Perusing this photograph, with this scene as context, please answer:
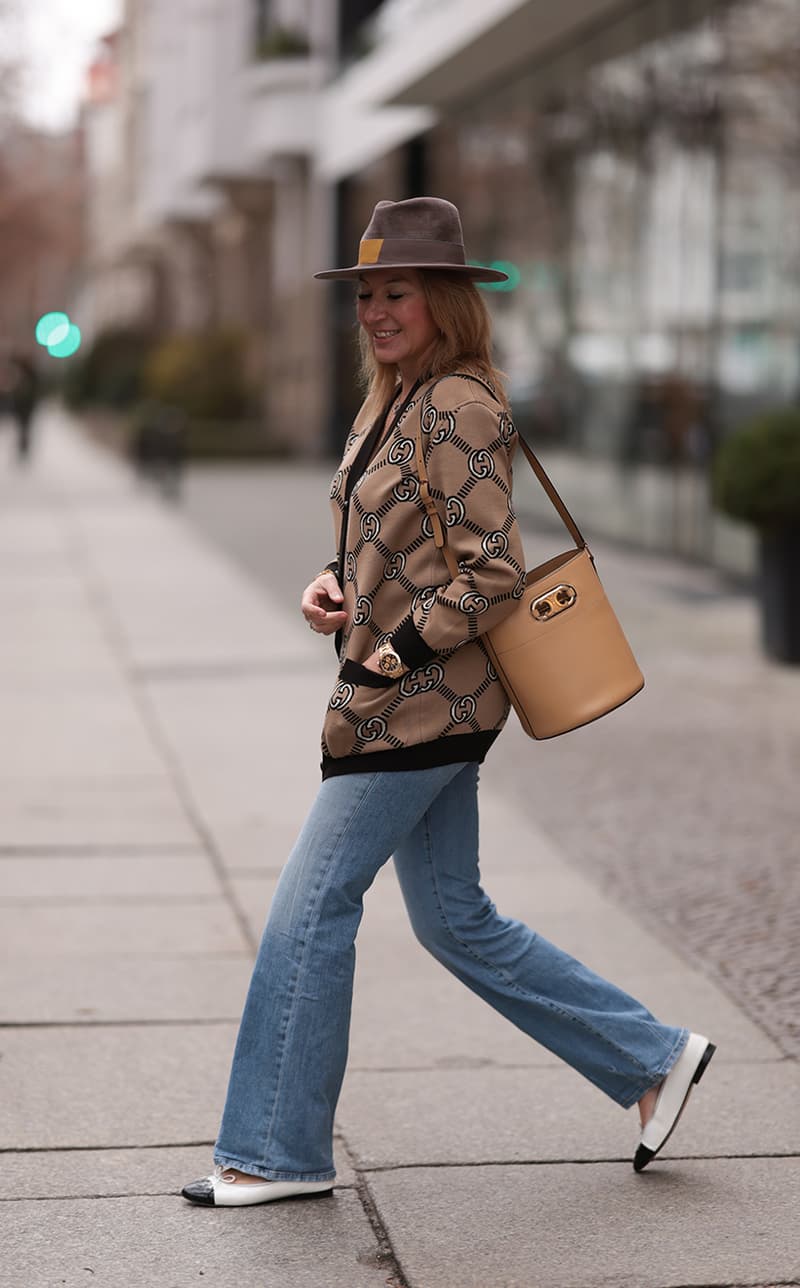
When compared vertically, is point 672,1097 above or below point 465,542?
below

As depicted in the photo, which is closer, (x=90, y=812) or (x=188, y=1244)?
(x=188, y=1244)

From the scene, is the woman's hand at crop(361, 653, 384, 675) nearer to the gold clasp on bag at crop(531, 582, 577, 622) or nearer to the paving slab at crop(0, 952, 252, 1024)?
the gold clasp on bag at crop(531, 582, 577, 622)

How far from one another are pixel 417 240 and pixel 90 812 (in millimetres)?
4346

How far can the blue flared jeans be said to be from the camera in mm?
3721

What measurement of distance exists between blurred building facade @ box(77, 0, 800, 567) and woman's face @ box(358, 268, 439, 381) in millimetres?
6946

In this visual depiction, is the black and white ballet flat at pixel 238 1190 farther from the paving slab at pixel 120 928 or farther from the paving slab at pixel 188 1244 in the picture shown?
the paving slab at pixel 120 928

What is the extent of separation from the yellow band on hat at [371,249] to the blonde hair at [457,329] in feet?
0.28

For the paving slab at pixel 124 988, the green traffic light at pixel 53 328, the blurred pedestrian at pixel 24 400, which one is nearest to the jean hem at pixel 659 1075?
the paving slab at pixel 124 988

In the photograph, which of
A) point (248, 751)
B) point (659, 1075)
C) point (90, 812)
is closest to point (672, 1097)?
point (659, 1075)

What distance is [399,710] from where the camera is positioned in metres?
3.66

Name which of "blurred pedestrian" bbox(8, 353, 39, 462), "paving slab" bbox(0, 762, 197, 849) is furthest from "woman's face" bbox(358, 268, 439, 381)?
"blurred pedestrian" bbox(8, 353, 39, 462)

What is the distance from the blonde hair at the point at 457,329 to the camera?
3.73 m

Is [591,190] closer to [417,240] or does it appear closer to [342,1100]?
[342,1100]

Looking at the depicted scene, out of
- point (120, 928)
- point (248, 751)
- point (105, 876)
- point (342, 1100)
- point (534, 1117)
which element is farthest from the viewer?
point (248, 751)
